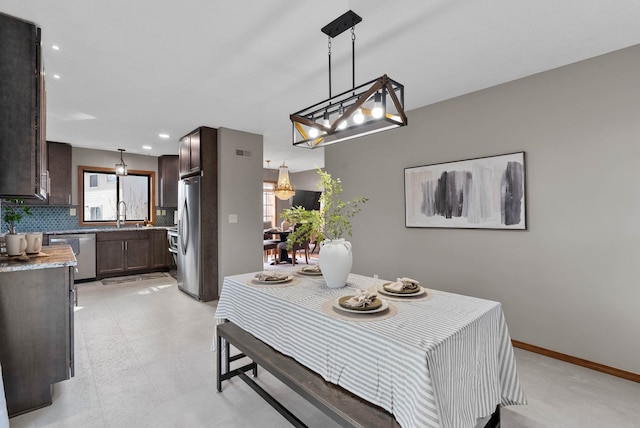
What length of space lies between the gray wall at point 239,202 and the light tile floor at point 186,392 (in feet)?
4.79

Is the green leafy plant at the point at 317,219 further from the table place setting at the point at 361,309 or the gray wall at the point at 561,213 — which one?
the gray wall at the point at 561,213

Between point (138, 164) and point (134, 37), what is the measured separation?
16.2ft

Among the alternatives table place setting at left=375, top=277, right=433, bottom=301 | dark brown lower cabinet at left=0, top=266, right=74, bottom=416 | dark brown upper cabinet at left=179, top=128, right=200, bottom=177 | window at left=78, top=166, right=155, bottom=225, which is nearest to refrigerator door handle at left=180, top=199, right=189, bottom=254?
dark brown upper cabinet at left=179, top=128, right=200, bottom=177

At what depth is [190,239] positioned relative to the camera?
4641 millimetres

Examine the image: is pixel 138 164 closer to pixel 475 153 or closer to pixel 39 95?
pixel 39 95

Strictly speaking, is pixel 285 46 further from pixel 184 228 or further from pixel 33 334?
pixel 184 228

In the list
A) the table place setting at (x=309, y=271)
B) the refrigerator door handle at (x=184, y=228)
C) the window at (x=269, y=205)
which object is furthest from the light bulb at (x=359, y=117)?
the window at (x=269, y=205)

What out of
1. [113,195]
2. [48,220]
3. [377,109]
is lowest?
[48,220]

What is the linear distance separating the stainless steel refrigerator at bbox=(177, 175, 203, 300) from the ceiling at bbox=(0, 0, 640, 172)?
4.44 ft

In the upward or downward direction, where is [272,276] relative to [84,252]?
upward

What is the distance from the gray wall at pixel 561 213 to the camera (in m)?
2.38

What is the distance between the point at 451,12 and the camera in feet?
6.40

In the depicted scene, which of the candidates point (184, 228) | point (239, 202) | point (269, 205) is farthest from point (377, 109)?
point (269, 205)

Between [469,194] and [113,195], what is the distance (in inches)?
255
